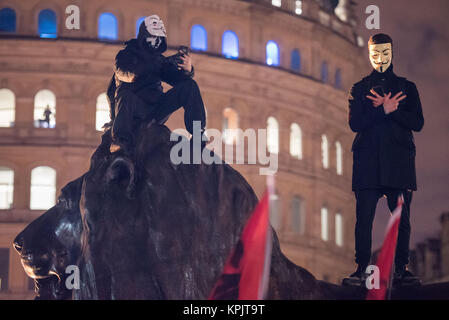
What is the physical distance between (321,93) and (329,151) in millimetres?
3533

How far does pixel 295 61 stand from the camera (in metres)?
68.5

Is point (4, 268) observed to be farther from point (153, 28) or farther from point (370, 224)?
point (370, 224)

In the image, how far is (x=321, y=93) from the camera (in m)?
68.6

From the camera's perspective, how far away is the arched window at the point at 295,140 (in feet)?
223

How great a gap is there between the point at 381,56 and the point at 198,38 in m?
Result: 53.3

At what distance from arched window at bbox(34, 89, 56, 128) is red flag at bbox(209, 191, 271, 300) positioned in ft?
179

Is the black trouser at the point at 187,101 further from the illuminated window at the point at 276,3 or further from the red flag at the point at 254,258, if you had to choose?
the illuminated window at the point at 276,3

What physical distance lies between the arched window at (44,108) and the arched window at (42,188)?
95.4 inches

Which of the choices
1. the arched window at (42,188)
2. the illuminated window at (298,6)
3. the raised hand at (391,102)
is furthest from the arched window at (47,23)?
the raised hand at (391,102)

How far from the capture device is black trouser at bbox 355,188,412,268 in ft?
37.4

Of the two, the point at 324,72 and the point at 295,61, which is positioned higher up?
the point at 295,61

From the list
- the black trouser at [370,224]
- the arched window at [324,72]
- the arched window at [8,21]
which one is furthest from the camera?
the arched window at [324,72]

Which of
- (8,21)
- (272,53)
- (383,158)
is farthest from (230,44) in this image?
(383,158)
